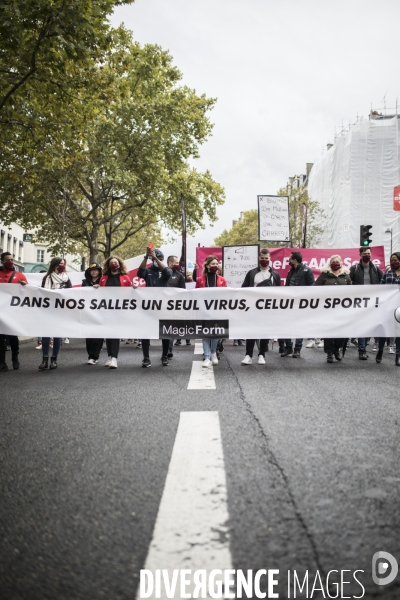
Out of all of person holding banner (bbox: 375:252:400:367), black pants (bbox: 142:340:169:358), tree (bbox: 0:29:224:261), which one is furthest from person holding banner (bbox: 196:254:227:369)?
tree (bbox: 0:29:224:261)

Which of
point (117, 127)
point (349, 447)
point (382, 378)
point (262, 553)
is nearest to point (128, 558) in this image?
point (262, 553)

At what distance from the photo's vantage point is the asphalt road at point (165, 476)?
7.79 ft

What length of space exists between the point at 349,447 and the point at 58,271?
7827 millimetres

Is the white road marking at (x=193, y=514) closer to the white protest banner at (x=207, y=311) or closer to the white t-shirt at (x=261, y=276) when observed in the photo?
the white protest banner at (x=207, y=311)

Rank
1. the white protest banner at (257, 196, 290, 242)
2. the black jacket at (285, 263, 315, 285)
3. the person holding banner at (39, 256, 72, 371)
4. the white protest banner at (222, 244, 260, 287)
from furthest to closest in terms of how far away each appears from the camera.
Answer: the white protest banner at (222, 244, 260, 287), the white protest banner at (257, 196, 290, 242), the black jacket at (285, 263, 315, 285), the person holding banner at (39, 256, 72, 371)

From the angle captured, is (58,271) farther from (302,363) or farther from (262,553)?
(262,553)

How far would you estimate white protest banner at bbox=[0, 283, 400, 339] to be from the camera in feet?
33.0

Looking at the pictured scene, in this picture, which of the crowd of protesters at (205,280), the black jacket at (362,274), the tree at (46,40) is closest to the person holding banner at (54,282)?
the crowd of protesters at (205,280)

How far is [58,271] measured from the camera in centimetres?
1077

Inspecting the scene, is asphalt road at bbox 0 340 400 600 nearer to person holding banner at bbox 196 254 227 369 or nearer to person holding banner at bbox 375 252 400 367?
person holding banner at bbox 196 254 227 369

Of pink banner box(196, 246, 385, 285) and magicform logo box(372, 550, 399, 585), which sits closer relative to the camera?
magicform logo box(372, 550, 399, 585)

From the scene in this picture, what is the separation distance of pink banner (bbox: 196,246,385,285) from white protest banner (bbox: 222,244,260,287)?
1197mm

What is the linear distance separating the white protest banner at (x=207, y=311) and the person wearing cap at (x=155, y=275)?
29cm

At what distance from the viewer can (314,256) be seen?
18984 millimetres
